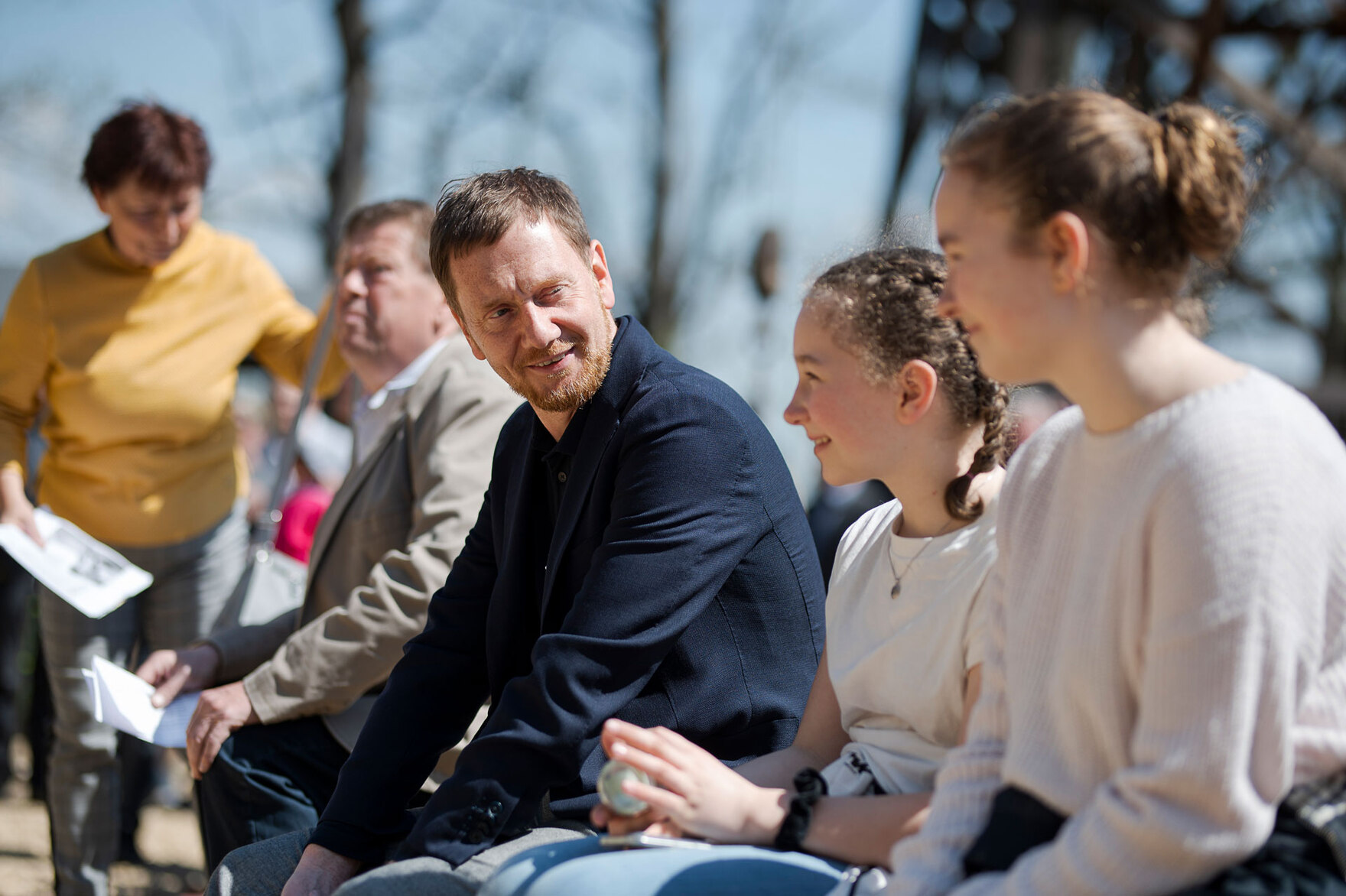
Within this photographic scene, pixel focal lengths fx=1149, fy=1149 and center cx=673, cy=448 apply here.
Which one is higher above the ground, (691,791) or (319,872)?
(691,791)

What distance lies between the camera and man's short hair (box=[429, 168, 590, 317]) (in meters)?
1.81

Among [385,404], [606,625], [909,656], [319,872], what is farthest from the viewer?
[385,404]

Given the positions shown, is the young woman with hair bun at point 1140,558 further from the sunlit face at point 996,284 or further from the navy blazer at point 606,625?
the navy blazer at point 606,625

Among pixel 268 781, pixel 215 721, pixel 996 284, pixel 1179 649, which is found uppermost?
pixel 996 284

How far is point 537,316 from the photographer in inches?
71.6

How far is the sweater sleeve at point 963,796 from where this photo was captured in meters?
1.23

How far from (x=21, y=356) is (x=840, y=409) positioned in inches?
100

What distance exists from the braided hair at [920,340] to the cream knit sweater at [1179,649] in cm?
31

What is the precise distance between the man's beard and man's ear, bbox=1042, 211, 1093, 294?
2.71 ft

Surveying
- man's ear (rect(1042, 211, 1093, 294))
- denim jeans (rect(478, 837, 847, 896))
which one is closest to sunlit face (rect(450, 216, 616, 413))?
denim jeans (rect(478, 837, 847, 896))

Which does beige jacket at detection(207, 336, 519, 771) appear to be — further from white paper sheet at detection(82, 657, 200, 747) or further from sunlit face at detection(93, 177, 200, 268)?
sunlit face at detection(93, 177, 200, 268)

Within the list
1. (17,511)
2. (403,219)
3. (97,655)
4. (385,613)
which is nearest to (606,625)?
(385,613)

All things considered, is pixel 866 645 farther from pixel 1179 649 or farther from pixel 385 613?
pixel 385 613

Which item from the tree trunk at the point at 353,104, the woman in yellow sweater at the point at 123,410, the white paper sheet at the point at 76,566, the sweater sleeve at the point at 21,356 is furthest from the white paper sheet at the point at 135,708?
the tree trunk at the point at 353,104
